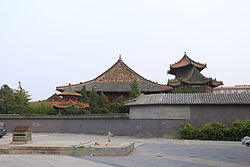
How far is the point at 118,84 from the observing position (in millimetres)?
39500

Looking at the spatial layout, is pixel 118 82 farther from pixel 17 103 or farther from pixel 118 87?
pixel 17 103

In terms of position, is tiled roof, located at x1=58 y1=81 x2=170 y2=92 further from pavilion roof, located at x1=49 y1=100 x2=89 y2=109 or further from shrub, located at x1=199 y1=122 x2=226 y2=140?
shrub, located at x1=199 y1=122 x2=226 y2=140

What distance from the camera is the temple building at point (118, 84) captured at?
3750 cm

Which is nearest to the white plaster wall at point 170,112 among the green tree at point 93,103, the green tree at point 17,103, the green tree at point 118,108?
the green tree at point 118,108

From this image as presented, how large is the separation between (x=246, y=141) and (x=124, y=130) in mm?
11035

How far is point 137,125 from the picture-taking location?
23.3 meters

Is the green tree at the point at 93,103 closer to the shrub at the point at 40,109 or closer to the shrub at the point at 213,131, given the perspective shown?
the shrub at the point at 40,109

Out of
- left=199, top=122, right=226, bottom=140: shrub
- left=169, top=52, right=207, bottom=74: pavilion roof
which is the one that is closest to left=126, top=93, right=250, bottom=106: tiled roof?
left=199, top=122, right=226, bottom=140: shrub

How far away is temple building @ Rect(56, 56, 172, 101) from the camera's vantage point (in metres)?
37.5

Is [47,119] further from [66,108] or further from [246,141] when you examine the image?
[246,141]

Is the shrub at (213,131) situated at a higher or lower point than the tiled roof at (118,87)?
lower

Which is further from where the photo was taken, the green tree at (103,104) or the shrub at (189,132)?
the green tree at (103,104)

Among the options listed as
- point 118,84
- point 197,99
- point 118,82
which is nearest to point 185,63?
point 118,82

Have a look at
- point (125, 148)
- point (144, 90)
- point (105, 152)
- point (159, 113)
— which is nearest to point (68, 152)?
point (105, 152)
